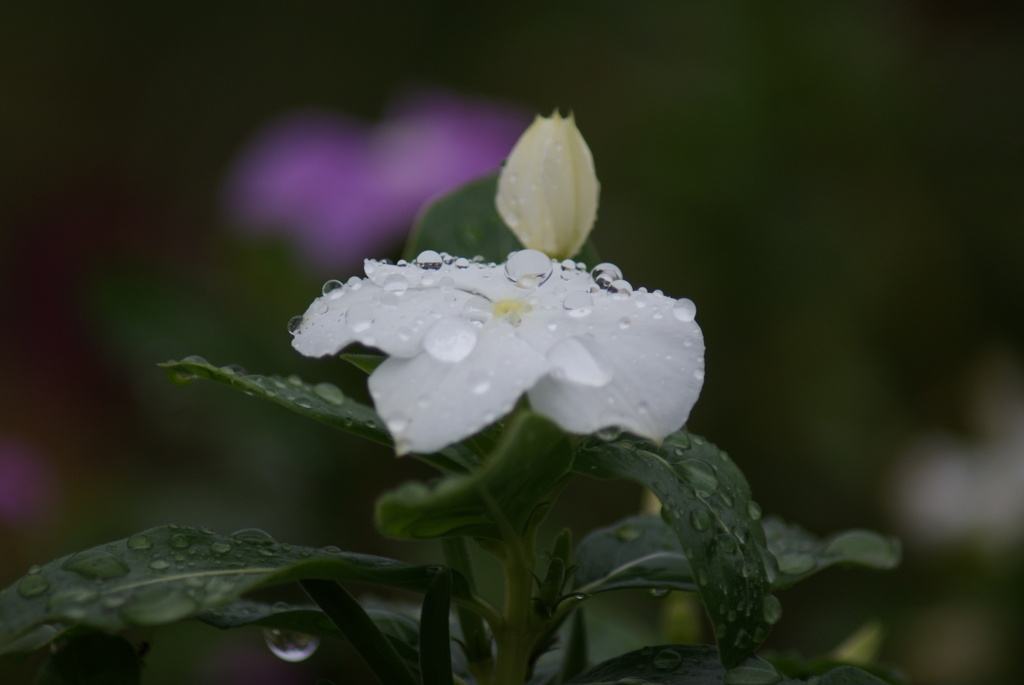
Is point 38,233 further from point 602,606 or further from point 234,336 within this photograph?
point 602,606

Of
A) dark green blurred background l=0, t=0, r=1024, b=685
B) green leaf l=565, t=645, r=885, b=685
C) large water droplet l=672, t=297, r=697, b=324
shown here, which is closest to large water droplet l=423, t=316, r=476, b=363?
large water droplet l=672, t=297, r=697, b=324

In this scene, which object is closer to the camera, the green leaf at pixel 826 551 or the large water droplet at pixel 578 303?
the large water droplet at pixel 578 303

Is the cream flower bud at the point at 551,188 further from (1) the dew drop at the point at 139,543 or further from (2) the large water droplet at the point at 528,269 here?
(1) the dew drop at the point at 139,543

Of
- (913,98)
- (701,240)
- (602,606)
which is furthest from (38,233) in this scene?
(913,98)

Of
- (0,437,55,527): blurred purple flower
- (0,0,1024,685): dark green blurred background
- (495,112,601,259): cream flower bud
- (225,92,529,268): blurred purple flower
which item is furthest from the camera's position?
(225,92,529,268): blurred purple flower

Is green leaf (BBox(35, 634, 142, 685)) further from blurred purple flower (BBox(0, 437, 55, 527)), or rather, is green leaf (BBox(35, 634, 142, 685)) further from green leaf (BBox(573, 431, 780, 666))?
blurred purple flower (BBox(0, 437, 55, 527))

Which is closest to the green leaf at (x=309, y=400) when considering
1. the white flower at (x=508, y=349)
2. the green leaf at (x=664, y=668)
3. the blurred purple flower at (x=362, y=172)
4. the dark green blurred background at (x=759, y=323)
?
the white flower at (x=508, y=349)

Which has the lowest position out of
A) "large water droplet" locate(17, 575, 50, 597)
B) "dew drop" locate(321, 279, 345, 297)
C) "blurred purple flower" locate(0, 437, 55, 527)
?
"blurred purple flower" locate(0, 437, 55, 527)
